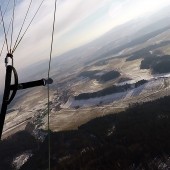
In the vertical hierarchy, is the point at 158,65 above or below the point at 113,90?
below

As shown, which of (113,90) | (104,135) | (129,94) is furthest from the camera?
(113,90)

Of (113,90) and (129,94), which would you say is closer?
(129,94)

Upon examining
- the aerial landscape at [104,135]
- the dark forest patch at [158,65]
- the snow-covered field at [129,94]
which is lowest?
the dark forest patch at [158,65]

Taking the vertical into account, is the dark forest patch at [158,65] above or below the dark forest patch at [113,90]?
below

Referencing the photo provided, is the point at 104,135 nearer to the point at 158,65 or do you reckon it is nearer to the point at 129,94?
the point at 129,94

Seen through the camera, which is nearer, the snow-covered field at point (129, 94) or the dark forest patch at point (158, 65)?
the snow-covered field at point (129, 94)

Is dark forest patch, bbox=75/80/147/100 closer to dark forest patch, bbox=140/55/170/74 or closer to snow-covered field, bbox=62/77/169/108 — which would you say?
snow-covered field, bbox=62/77/169/108

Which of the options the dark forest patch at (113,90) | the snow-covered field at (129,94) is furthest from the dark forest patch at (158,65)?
the dark forest patch at (113,90)

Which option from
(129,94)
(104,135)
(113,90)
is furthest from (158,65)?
(104,135)

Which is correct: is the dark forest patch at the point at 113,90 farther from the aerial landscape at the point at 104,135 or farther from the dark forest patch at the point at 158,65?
the dark forest patch at the point at 158,65

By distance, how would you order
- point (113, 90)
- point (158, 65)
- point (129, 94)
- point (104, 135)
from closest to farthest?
point (104, 135) < point (129, 94) < point (113, 90) < point (158, 65)

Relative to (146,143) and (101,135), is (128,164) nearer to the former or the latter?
(146,143)

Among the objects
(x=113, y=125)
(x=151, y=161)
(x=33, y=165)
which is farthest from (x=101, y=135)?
(x=151, y=161)
